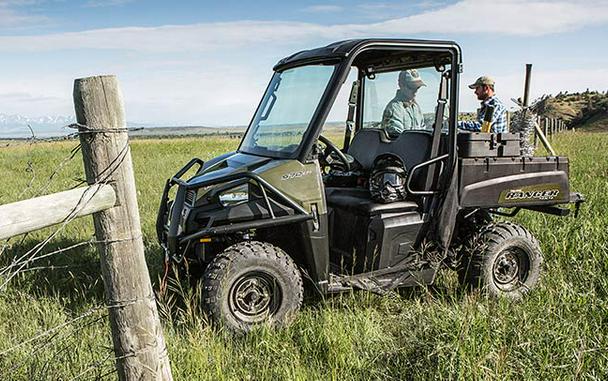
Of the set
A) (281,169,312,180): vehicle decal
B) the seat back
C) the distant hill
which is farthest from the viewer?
the distant hill

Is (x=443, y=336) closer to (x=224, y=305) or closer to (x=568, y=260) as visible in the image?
(x=224, y=305)

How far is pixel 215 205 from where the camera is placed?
4.50 metres

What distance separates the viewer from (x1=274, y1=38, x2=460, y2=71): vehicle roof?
457cm

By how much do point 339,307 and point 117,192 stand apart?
2818mm

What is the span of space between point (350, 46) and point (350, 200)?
49.5 inches

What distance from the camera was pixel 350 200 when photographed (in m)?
4.97

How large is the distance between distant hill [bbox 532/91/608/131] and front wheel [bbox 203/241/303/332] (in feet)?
131

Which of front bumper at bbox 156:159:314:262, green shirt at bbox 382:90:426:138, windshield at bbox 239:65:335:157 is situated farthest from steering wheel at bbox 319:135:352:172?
green shirt at bbox 382:90:426:138

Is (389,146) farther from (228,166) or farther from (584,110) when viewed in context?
(584,110)

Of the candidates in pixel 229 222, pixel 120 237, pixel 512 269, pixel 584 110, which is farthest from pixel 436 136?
pixel 584 110

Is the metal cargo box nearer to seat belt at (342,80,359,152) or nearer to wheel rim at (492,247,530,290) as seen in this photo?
wheel rim at (492,247,530,290)

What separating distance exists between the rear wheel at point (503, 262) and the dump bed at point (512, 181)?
0.91ft

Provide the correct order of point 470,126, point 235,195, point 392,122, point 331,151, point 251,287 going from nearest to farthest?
point 251,287 < point 235,195 < point 331,151 < point 392,122 < point 470,126

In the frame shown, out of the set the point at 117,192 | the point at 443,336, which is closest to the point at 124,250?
the point at 117,192
